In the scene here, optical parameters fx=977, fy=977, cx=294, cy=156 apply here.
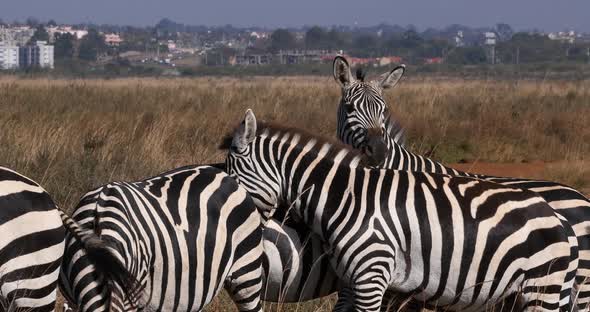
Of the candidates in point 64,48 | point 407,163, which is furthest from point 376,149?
point 64,48

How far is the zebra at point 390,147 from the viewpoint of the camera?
588 cm

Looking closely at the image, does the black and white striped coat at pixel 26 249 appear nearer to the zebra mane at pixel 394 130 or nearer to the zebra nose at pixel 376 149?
the zebra nose at pixel 376 149

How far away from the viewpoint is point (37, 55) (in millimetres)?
136250

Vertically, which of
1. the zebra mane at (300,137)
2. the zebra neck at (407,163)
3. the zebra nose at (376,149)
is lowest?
the zebra neck at (407,163)

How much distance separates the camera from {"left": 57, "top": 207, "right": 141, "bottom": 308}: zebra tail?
162 inches

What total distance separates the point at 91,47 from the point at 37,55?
7797 millimetres

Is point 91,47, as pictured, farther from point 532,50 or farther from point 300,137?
point 300,137

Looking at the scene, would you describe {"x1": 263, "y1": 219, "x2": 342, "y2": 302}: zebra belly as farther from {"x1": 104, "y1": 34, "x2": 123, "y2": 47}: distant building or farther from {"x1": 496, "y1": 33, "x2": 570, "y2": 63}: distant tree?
{"x1": 104, "y1": 34, "x2": 123, "y2": 47}: distant building

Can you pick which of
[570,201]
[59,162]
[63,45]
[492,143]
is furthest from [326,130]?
[63,45]

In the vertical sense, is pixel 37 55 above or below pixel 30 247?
above

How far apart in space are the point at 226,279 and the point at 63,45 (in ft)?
454

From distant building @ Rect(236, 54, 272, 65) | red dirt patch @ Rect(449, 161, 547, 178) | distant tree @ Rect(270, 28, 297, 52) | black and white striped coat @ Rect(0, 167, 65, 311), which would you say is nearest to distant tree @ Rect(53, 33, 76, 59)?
distant building @ Rect(236, 54, 272, 65)

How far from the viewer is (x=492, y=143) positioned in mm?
16797

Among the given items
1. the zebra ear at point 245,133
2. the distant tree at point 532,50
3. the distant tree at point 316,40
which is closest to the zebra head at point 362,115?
the zebra ear at point 245,133
